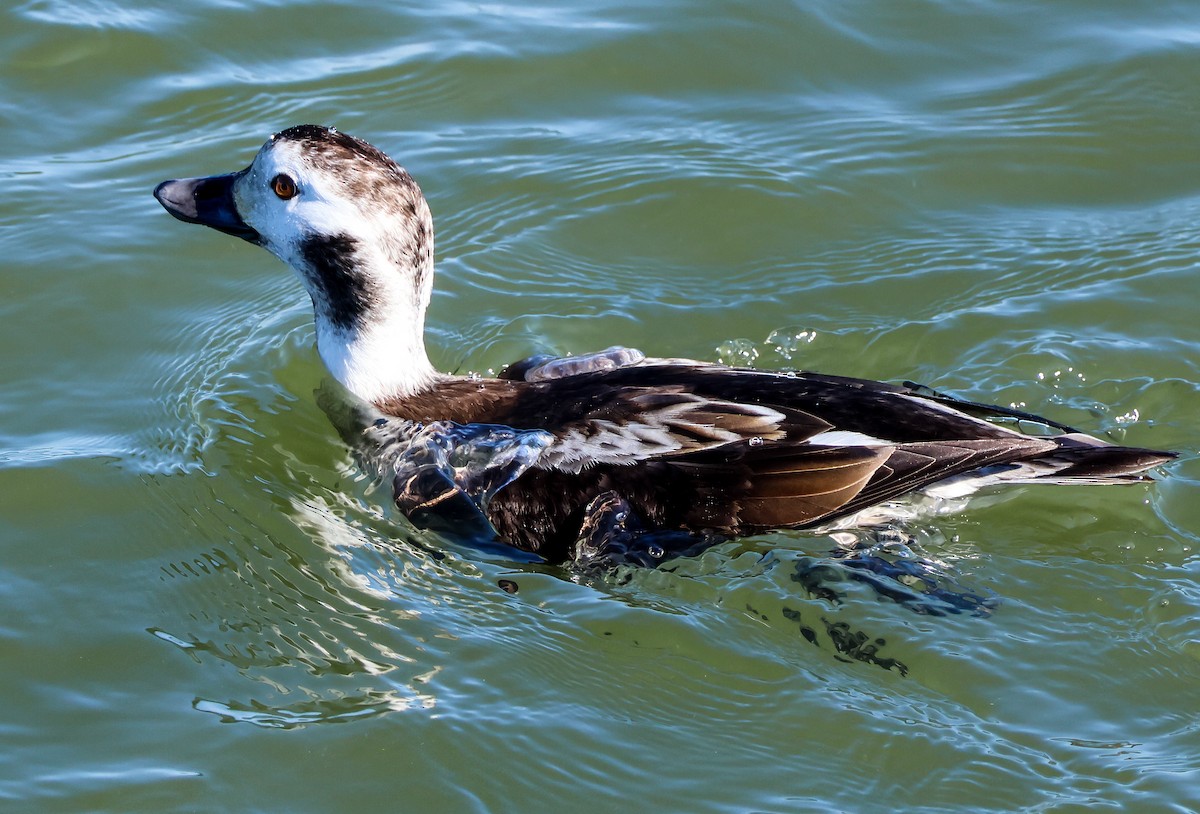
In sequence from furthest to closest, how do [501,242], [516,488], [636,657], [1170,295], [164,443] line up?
[501,242], [1170,295], [164,443], [516,488], [636,657]

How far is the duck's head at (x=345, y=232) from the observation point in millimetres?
5914

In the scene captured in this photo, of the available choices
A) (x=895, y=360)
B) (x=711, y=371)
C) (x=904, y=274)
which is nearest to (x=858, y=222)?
Result: (x=904, y=274)

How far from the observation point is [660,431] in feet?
18.2

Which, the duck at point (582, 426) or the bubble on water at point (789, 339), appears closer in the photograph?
the duck at point (582, 426)

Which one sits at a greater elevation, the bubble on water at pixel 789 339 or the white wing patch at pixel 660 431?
the bubble on water at pixel 789 339

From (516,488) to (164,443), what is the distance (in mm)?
1885

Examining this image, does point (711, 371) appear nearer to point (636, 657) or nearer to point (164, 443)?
point (636, 657)

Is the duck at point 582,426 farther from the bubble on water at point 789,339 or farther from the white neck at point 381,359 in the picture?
the bubble on water at point 789,339

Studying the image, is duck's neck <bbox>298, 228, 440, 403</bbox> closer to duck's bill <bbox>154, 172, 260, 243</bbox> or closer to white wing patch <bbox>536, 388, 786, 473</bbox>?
duck's bill <bbox>154, 172, 260, 243</bbox>

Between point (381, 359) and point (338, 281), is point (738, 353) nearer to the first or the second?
point (381, 359)

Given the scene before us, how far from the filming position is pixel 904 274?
Answer: 25.0 ft

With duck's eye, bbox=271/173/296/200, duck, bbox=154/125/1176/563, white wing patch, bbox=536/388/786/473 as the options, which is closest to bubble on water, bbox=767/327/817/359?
duck, bbox=154/125/1176/563

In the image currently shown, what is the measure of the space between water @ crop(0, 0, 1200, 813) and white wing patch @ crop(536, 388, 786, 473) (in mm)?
457

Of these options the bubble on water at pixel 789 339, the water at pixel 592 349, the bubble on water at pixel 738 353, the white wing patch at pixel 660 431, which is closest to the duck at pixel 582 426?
the white wing patch at pixel 660 431
